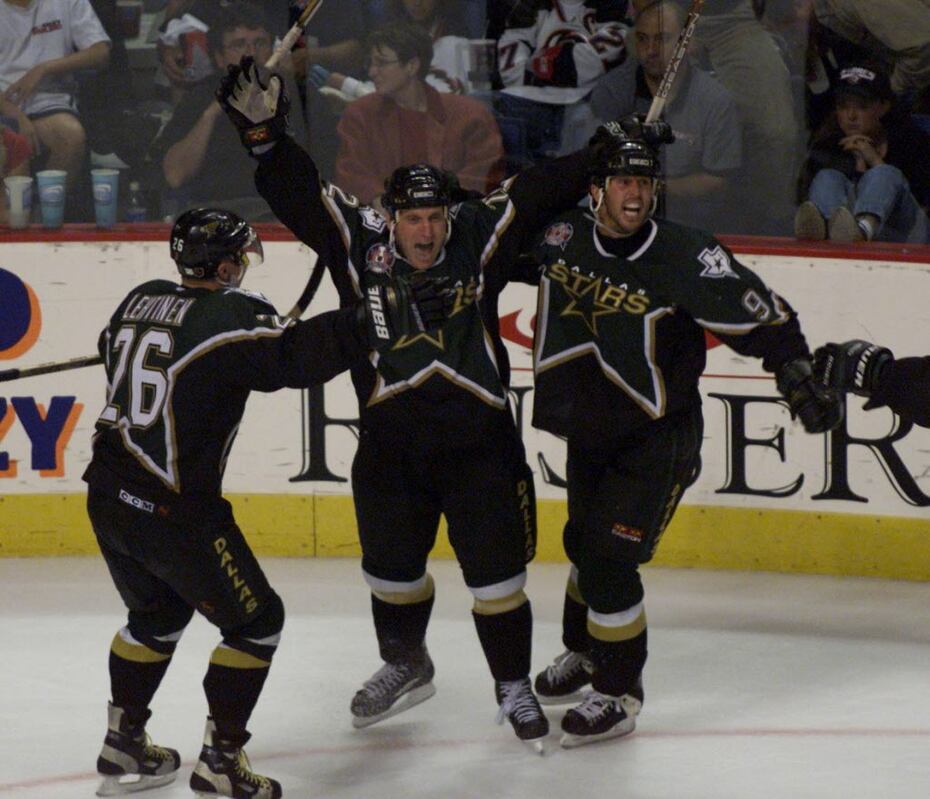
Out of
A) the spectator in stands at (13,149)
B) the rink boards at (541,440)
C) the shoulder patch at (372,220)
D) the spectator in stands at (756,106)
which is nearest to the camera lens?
the shoulder patch at (372,220)

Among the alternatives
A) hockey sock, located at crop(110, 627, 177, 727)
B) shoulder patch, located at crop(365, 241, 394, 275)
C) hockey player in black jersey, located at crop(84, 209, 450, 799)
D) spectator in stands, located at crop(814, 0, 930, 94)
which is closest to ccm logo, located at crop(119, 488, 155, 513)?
hockey player in black jersey, located at crop(84, 209, 450, 799)

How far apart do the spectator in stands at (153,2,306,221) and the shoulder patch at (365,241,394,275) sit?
72.0 inches

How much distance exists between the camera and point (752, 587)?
17.6 ft

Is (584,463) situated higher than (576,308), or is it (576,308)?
(576,308)

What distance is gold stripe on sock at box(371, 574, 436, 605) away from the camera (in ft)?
13.9

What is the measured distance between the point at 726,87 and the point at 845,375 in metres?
1.97

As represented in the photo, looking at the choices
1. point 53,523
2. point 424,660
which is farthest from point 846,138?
point 53,523

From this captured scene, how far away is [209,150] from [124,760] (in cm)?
260

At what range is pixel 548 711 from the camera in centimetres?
438

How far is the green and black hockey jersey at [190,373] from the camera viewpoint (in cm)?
352

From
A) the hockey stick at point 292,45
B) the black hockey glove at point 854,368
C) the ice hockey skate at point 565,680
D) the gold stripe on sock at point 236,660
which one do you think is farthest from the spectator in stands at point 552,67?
the gold stripe on sock at point 236,660

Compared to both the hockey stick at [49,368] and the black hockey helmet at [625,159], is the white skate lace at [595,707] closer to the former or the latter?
the black hockey helmet at [625,159]

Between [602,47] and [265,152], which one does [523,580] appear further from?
[602,47]

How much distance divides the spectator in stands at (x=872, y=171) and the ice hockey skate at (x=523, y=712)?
6.66 feet
